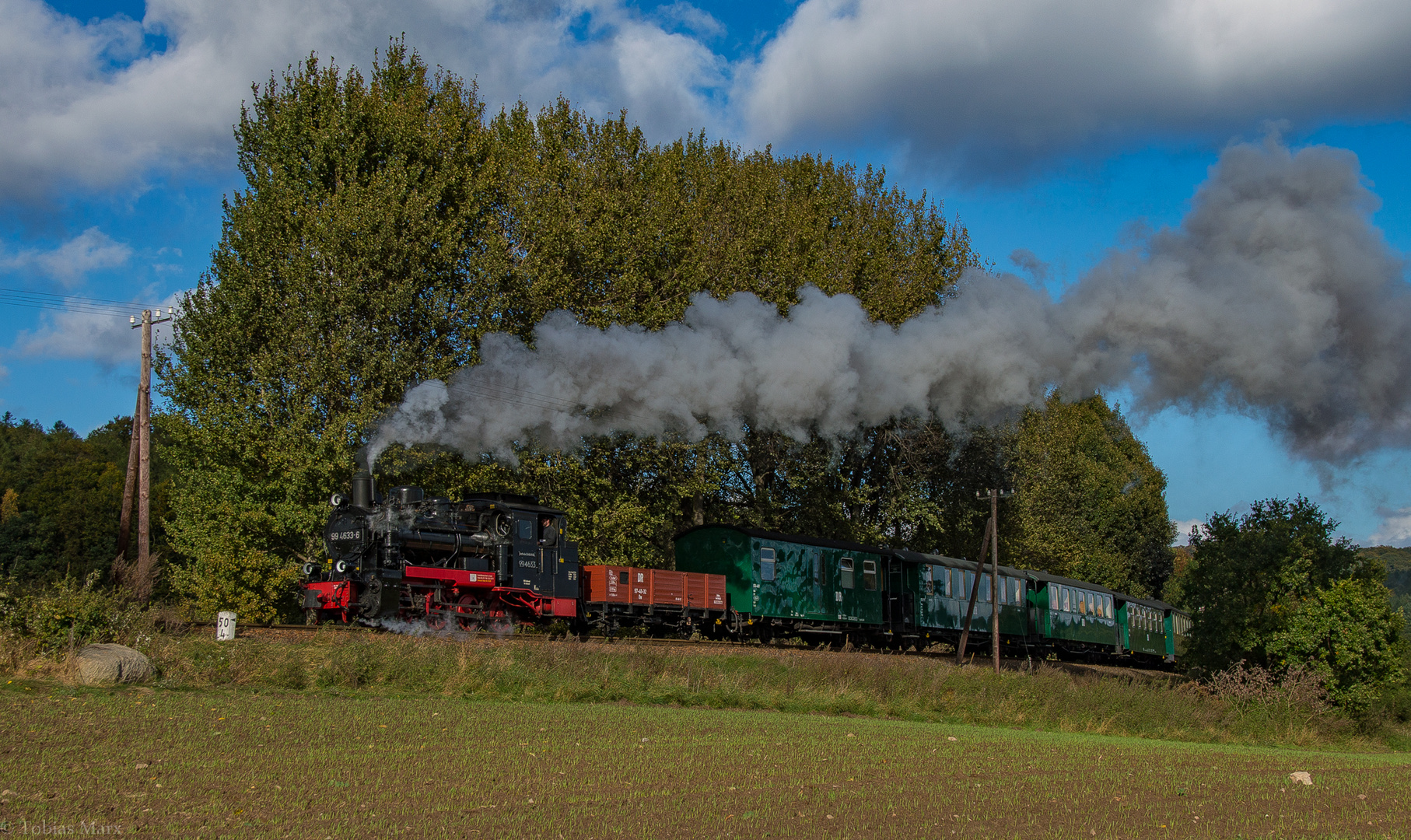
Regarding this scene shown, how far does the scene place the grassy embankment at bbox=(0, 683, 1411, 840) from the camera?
26.1 ft

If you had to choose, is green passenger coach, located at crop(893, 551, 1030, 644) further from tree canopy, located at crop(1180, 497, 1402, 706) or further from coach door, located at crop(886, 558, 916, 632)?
tree canopy, located at crop(1180, 497, 1402, 706)

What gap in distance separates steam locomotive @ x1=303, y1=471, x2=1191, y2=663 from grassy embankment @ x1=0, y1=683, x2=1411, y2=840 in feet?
24.6

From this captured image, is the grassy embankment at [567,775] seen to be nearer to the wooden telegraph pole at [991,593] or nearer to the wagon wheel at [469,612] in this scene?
the wagon wheel at [469,612]

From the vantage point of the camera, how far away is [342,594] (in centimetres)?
2297

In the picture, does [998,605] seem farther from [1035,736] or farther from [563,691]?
[563,691]

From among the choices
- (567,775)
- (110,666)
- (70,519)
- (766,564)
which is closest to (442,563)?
(766,564)

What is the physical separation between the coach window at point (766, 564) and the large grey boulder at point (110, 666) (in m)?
18.4

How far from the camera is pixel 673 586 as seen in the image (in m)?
28.5

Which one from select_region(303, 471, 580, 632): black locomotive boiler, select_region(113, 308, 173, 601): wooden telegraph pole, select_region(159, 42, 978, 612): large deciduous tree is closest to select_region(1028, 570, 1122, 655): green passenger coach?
select_region(159, 42, 978, 612): large deciduous tree

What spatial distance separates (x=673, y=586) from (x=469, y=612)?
630cm

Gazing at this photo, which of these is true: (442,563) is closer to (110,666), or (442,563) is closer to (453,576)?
(453,576)

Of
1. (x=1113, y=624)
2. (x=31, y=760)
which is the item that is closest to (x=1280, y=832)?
(x=31, y=760)

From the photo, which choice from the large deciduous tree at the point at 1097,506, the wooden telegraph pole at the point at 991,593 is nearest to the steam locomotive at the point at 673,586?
the wooden telegraph pole at the point at 991,593

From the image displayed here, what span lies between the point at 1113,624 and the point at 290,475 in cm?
3535
